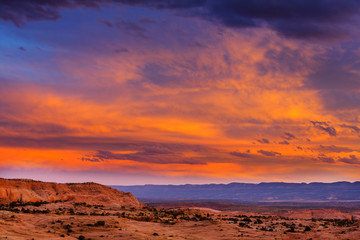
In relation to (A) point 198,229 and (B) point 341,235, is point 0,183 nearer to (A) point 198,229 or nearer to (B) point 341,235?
(A) point 198,229

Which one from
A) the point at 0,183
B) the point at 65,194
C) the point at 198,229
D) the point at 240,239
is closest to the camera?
the point at 240,239

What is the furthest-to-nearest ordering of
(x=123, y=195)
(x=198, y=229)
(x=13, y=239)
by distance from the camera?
(x=123, y=195) → (x=198, y=229) → (x=13, y=239)

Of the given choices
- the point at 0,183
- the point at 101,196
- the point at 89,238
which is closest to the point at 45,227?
the point at 89,238

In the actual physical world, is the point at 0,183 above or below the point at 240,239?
above

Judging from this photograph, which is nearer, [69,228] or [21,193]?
[69,228]

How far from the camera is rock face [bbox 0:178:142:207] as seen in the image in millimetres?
86688

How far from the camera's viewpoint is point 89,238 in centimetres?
4412

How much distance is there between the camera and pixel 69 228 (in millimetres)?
49438

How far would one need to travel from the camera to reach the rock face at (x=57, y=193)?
8669cm

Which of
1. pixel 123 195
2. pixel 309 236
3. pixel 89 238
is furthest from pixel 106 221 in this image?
pixel 123 195

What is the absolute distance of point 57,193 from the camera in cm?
9725

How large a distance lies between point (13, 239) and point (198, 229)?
26.4m

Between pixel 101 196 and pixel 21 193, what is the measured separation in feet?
70.3

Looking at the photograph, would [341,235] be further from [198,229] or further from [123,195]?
[123,195]
